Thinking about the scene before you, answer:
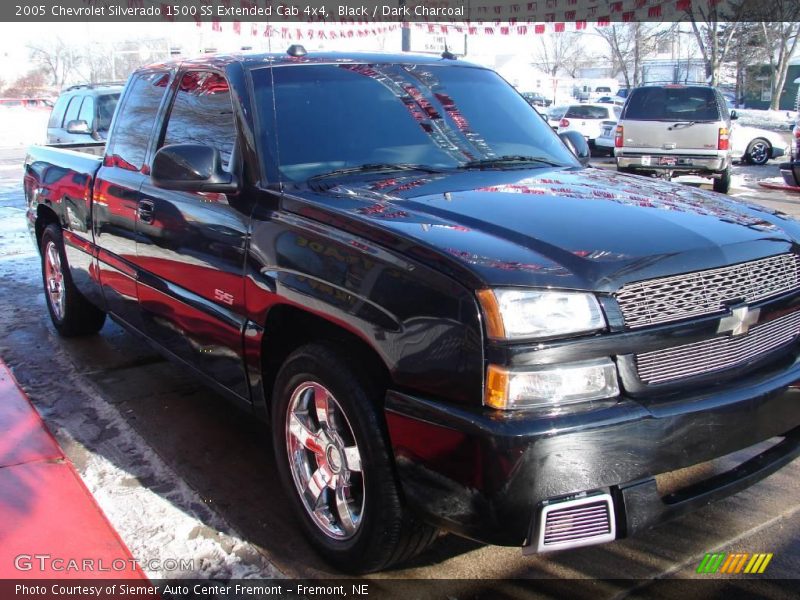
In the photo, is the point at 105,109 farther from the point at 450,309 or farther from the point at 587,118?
the point at 587,118

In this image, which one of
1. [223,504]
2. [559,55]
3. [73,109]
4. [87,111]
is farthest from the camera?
[559,55]

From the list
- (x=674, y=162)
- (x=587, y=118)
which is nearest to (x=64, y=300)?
(x=674, y=162)

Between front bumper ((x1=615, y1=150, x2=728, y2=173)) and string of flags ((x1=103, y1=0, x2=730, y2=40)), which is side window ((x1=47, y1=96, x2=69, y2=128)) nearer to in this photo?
string of flags ((x1=103, y1=0, x2=730, y2=40))

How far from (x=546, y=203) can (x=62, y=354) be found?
4040mm

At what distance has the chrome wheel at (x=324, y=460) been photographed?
281 centimetres

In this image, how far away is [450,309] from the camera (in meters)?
2.30

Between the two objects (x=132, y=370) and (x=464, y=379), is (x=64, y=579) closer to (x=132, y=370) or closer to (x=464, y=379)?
(x=464, y=379)

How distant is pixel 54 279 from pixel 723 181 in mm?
11150

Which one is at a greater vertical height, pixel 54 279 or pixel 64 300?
pixel 54 279

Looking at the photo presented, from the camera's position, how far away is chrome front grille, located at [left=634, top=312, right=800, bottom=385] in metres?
2.39

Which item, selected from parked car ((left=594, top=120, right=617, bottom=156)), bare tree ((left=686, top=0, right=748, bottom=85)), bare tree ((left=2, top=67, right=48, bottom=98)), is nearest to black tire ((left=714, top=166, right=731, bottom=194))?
parked car ((left=594, top=120, right=617, bottom=156))

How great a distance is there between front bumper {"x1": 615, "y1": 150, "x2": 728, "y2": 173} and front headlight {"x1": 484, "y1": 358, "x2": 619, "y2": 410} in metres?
11.7

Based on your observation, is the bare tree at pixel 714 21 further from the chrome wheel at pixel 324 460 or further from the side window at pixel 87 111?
the chrome wheel at pixel 324 460

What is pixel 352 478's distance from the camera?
2.84 metres
